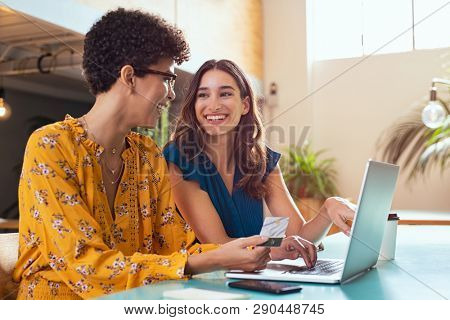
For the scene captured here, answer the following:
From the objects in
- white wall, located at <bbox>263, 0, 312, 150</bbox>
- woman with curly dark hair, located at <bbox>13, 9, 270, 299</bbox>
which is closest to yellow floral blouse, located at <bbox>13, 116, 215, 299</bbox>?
woman with curly dark hair, located at <bbox>13, 9, 270, 299</bbox>

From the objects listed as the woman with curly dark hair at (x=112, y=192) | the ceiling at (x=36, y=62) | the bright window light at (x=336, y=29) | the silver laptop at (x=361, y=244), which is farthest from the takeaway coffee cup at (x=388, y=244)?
the bright window light at (x=336, y=29)

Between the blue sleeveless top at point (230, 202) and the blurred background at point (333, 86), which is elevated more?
the blurred background at point (333, 86)

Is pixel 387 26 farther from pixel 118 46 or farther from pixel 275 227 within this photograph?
pixel 275 227

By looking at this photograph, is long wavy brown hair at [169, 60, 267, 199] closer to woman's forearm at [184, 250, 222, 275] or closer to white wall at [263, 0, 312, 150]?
woman's forearm at [184, 250, 222, 275]

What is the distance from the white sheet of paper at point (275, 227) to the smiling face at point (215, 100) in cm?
54

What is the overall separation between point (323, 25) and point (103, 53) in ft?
12.3

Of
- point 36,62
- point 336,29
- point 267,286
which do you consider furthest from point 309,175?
point 267,286

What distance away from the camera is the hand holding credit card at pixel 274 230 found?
763 mm

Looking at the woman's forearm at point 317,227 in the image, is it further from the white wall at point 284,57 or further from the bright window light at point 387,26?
the bright window light at point 387,26

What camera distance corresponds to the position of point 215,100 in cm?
133

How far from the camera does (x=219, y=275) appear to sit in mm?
792

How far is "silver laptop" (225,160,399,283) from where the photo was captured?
74 centimetres

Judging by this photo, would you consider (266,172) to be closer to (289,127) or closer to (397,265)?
(397,265)

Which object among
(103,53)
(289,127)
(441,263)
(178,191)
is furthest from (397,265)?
(289,127)
